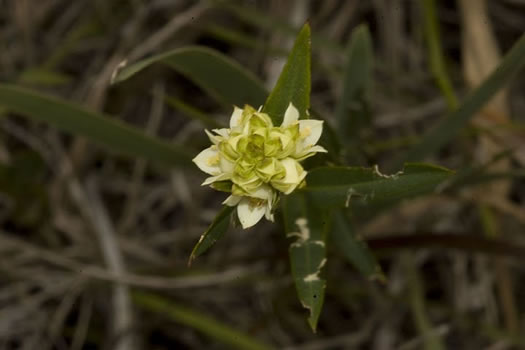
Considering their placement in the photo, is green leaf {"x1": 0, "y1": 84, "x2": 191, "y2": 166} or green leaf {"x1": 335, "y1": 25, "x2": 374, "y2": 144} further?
green leaf {"x1": 335, "y1": 25, "x2": 374, "y2": 144}

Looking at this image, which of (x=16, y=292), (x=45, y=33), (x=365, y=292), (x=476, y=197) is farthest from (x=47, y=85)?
(x=476, y=197)

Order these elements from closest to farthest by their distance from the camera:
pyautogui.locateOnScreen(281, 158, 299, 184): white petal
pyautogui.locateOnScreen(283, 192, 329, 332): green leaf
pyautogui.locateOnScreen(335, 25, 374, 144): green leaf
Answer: pyautogui.locateOnScreen(281, 158, 299, 184): white petal → pyautogui.locateOnScreen(283, 192, 329, 332): green leaf → pyautogui.locateOnScreen(335, 25, 374, 144): green leaf

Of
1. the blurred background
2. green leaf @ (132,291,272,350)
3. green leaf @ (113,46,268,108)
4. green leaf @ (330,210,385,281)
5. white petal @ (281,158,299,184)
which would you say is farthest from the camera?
the blurred background

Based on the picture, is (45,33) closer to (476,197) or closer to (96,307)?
(96,307)

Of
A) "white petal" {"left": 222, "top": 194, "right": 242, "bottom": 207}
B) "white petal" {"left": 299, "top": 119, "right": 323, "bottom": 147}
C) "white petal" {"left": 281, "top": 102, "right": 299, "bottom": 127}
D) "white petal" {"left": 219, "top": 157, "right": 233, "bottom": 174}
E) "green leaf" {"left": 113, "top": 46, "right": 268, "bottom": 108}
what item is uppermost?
"green leaf" {"left": 113, "top": 46, "right": 268, "bottom": 108}

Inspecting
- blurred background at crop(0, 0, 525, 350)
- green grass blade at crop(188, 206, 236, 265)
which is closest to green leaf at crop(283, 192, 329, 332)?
green grass blade at crop(188, 206, 236, 265)

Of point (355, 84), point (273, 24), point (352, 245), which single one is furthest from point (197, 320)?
point (273, 24)

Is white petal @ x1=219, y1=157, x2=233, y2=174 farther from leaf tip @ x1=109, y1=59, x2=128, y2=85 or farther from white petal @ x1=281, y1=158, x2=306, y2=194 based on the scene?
leaf tip @ x1=109, y1=59, x2=128, y2=85
